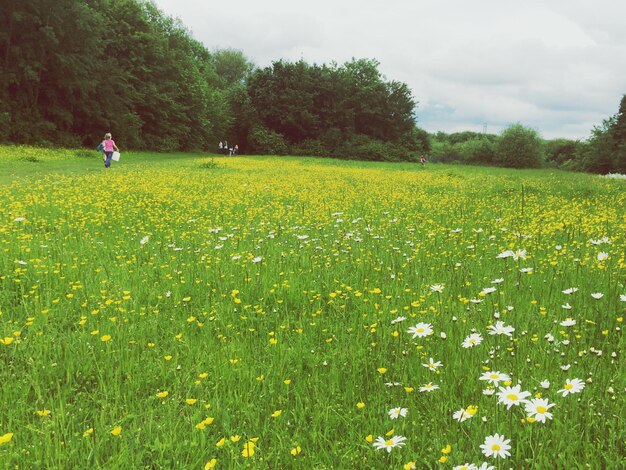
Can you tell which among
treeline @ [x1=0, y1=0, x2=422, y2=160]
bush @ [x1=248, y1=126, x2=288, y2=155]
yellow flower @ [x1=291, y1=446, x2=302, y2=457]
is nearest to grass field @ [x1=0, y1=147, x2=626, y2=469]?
yellow flower @ [x1=291, y1=446, x2=302, y2=457]

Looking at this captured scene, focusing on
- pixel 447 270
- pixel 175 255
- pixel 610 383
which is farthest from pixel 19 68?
pixel 610 383

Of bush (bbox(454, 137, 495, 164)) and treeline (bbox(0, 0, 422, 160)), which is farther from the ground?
treeline (bbox(0, 0, 422, 160))

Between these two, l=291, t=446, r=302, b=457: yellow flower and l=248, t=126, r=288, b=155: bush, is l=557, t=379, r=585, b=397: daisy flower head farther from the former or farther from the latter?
l=248, t=126, r=288, b=155: bush

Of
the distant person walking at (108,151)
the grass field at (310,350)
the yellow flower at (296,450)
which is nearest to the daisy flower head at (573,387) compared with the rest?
the grass field at (310,350)

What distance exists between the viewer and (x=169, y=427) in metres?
2.48

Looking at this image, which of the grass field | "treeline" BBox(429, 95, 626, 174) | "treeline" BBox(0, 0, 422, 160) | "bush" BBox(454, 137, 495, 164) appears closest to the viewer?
the grass field

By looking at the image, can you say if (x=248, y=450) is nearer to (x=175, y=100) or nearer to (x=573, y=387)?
(x=573, y=387)

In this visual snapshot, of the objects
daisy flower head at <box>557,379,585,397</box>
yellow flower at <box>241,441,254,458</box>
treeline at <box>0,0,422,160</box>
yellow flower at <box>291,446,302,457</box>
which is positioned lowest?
yellow flower at <box>291,446,302,457</box>

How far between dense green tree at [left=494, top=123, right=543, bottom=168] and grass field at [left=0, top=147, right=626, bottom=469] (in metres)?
54.0

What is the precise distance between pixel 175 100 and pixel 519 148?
43503mm

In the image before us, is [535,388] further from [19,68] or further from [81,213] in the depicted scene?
[19,68]

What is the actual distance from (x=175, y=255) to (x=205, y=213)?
3.32m

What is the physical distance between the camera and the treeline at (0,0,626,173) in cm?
3425

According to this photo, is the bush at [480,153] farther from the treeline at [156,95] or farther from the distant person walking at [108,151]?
the distant person walking at [108,151]
